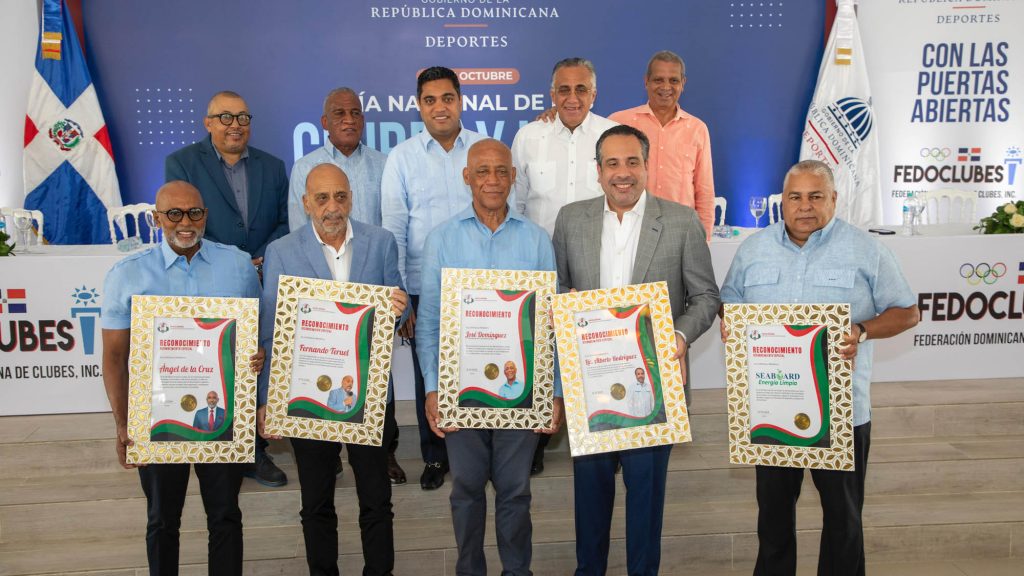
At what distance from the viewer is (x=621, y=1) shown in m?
6.99

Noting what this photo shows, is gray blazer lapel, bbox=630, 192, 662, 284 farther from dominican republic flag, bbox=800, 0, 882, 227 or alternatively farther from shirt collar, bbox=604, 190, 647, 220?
dominican republic flag, bbox=800, 0, 882, 227

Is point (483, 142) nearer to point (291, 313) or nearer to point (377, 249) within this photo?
point (377, 249)

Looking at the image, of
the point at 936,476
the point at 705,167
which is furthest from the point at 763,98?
the point at 936,476

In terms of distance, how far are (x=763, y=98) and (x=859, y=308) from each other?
557cm

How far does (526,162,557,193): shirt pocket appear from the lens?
3.25 metres

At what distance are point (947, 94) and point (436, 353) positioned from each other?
7.17m

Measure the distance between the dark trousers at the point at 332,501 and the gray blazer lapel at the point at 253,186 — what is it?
3.85ft

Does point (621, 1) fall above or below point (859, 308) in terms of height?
above

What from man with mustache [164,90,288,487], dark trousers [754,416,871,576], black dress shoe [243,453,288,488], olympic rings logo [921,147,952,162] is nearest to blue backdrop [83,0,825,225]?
olympic rings logo [921,147,952,162]

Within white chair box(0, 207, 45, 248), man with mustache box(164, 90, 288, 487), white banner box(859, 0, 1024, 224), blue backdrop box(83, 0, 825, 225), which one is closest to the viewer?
man with mustache box(164, 90, 288, 487)

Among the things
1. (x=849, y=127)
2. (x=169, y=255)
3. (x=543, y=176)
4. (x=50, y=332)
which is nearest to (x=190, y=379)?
(x=169, y=255)

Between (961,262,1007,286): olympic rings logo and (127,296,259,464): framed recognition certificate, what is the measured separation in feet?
13.3

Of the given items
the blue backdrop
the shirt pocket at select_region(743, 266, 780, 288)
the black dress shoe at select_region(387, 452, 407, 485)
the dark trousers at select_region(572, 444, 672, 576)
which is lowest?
the black dress shoe at select_region(387, 452, 407, 485)

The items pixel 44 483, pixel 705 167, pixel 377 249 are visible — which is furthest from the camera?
pixel 705 167
